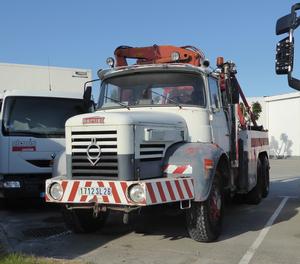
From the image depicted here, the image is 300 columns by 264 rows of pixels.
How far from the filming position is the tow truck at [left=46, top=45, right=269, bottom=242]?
6699mm

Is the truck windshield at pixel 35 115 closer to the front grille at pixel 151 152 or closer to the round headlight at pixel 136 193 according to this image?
the front grille at pixel 151 152

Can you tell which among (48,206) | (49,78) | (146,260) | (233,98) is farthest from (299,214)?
(49,78)

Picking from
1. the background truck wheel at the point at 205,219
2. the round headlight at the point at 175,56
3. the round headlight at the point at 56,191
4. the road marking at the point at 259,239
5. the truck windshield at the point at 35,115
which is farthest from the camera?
the truck windshield at the point at 35,115

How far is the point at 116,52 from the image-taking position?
969 centimetres

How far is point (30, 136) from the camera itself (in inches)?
408

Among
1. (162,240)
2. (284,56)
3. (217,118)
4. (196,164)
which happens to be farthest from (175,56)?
(162,240)

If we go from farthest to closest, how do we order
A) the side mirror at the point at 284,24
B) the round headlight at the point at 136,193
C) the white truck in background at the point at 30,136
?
the white truck in background at the point at 30,136
the side mirror at the point at 284,24
the round headlight at the point at 136,193

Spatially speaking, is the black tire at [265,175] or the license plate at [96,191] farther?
the black tire at [265,175]

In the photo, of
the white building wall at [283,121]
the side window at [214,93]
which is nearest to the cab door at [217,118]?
the side window at [214,93]

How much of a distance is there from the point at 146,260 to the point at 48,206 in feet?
17.9

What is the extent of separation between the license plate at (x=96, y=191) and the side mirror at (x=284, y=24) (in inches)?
146

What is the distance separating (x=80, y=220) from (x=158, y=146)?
73.5 inches

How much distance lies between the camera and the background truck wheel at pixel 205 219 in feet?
23.6

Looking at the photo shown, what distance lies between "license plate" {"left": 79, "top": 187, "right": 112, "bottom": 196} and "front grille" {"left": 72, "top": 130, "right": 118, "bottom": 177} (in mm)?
204
